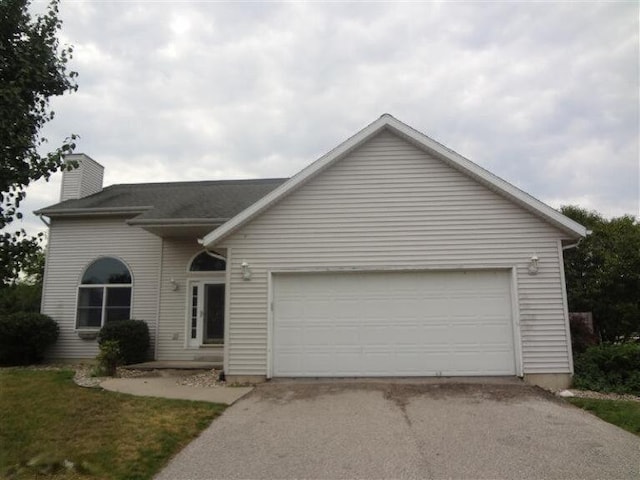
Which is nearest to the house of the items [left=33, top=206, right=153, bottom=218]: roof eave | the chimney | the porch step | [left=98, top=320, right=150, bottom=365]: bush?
the porch step

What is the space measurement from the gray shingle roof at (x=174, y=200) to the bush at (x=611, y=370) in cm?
863

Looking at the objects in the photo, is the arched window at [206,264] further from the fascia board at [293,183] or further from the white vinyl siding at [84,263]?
the fascia board at [293,183]

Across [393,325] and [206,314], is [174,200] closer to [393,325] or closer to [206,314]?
[206,314]

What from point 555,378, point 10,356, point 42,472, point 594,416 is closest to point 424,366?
point 555,378

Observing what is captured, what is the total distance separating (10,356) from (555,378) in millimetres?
13519

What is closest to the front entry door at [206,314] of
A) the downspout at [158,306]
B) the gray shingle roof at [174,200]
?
the downspout at [158,306]

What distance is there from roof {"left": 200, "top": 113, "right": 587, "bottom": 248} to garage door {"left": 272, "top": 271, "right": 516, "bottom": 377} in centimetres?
146

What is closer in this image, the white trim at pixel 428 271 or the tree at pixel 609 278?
the white trim at pixel 428 271

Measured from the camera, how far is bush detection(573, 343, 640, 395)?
29.2ft

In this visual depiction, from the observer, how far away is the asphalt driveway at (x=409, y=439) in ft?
17.4

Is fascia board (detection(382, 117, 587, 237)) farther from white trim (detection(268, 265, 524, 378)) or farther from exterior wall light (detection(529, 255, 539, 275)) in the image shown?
white trim (detection(268, 265, 524, 378))

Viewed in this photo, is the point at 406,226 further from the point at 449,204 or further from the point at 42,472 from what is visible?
the point at 42,472

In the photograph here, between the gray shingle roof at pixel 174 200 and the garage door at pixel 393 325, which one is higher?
the gray shingle roof at pixel 174 200

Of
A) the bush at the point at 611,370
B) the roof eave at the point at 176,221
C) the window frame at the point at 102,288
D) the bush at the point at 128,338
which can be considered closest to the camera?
the bush at the point at 611,370
